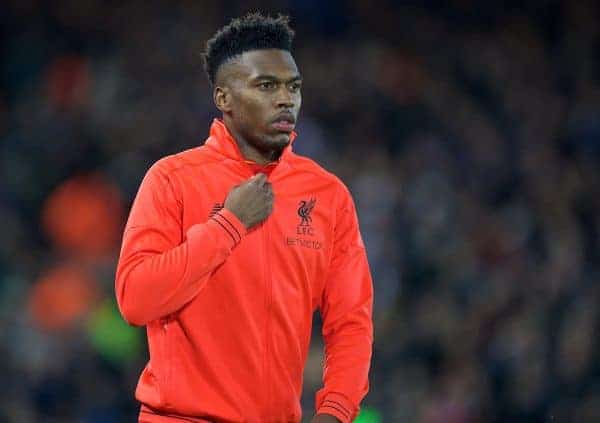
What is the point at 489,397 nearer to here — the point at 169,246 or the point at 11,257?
the point at 11,257

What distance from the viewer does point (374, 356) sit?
8109 millimetres

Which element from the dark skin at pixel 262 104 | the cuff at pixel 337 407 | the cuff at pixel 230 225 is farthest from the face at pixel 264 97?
the cuff at pixel 337 407

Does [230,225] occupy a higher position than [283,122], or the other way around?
[283,122]

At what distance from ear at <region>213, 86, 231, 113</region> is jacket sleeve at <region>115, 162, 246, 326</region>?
483 millimetres

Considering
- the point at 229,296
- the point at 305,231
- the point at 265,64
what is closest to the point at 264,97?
the point at 265,64

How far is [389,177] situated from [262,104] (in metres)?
5.16

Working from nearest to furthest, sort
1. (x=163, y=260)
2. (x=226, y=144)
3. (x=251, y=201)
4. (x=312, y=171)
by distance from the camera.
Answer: (x=163, y=260)
(x=251, y=201)
(x=226, y=144)
(x=312, y=171)

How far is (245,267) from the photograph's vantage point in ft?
13.3

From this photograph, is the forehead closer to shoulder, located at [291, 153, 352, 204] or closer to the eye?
the eye

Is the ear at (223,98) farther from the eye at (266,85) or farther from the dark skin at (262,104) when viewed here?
the eye at (266,85)

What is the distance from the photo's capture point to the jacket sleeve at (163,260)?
3.81m

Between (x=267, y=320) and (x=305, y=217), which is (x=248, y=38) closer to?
(x=305, y=217)

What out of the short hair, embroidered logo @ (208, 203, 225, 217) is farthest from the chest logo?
the short hair

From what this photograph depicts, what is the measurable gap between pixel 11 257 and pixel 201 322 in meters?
4.44
